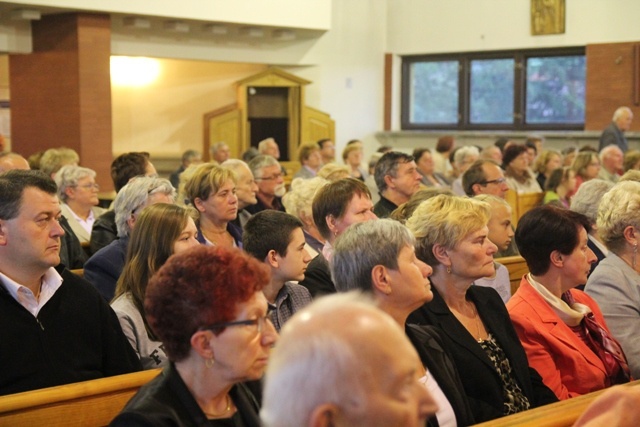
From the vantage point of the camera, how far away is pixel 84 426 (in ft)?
8.39

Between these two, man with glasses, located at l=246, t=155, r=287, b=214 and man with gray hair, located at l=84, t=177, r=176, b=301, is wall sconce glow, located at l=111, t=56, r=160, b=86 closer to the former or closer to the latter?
man with glasses, located at l=246, t=155, r=287, b=214

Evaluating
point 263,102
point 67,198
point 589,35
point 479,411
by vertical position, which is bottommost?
point 479,411

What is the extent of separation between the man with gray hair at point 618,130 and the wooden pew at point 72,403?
10217 mm

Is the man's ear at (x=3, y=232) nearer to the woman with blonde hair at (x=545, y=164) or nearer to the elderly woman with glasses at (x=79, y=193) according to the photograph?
the elderly woman with glasses at (x=79, y=193)

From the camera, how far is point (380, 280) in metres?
2.91

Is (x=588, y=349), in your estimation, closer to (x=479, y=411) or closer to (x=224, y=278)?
(x=479, y=411)

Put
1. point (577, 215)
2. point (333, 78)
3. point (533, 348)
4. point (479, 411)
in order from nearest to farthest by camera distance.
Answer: point (479, 411)
point (533, 348)
point (577, 215)
point (333, 78)

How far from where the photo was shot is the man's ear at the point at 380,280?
290 centimetres

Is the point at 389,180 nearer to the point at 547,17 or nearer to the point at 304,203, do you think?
the point at 304,203

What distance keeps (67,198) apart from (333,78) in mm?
8545

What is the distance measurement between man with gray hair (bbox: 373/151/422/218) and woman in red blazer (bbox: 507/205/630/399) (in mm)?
2270

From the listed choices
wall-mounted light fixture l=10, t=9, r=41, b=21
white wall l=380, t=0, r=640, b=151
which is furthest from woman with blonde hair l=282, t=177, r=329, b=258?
white wall l=380, t=0, r=640, b=151

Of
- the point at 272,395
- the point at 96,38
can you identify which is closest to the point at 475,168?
the point at 272,395

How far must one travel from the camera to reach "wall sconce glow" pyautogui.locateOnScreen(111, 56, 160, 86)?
13816 millimetres
